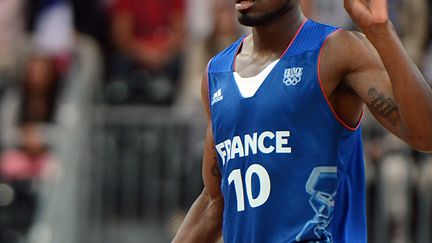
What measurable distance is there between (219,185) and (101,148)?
6.14 metres

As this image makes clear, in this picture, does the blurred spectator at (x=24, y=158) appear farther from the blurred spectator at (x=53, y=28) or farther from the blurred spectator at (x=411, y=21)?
the blurred spectator at (x=411, y=21)

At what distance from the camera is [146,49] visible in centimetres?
1199

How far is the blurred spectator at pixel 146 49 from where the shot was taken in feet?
38.5

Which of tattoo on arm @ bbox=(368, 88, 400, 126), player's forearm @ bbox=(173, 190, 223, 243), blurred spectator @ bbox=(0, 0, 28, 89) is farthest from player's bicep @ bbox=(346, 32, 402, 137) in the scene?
blurred spectator @ bbox=(0, 0, 28, 89)

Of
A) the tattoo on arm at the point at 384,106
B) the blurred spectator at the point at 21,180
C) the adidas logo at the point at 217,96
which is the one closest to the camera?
the tattoo on arm at the point at 384,106

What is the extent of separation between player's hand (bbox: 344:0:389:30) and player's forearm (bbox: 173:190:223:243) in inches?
61.5

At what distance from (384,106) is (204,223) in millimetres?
1357

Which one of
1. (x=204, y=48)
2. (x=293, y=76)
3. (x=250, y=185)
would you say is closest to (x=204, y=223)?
(x=250, y=185)

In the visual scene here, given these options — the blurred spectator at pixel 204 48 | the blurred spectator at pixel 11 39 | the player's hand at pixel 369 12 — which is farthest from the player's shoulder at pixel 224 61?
the blurred spectator at pixel 11 39

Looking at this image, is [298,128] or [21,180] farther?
[21,180]

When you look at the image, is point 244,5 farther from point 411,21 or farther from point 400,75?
point 411,21

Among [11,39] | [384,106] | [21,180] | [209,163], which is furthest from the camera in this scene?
[11,39]

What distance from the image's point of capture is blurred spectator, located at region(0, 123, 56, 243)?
11.2m

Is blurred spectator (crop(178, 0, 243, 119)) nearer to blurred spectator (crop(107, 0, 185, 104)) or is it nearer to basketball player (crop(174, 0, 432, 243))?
blurred spectator (crop(107, 0, 185, 104))
